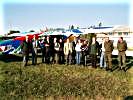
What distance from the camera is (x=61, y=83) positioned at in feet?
40.7

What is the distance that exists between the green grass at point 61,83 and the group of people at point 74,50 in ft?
2.90

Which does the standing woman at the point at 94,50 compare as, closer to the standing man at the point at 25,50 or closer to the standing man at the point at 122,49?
the standing man at the point at 122,49

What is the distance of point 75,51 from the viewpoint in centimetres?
1752

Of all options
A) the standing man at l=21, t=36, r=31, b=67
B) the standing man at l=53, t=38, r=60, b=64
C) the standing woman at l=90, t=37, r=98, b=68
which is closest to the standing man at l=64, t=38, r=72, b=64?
the standing man at l=53, t=38, r=60, b=64

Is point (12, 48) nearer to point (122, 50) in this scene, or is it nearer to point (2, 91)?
point (122, 50)

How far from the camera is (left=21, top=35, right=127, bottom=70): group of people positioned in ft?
52.3

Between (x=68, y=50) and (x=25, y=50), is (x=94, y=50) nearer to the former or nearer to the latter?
(x=68, y=50)

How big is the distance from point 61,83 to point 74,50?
17.4 ft

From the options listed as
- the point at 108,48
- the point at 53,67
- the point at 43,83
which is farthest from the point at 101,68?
the point at 43,83

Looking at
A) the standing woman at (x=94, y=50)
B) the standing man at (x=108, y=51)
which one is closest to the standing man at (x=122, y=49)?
the standing man at (x=108, y=51)

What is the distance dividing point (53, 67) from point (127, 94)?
6022 mm

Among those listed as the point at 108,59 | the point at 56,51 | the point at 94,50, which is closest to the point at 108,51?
the point at 108,59

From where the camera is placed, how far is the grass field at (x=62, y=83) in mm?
10594

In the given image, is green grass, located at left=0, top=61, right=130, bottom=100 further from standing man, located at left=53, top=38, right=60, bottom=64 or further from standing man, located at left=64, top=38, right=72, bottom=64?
standing man, located at left=53, top=38, right=60, bottom=64
